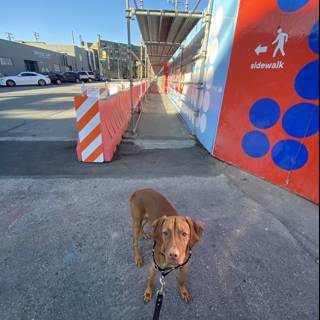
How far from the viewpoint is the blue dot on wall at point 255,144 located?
340 centimetres

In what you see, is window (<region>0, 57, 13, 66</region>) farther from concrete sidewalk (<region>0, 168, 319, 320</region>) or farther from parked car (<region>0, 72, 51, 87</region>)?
concrete sidewalk (<region>0, 168, 319, 320</region>)

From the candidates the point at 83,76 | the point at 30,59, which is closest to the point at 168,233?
the point at 83,76

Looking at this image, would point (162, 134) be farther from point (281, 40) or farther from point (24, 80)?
point (24, 80)

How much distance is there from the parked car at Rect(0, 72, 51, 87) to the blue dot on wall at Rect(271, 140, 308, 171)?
29582 millimetres

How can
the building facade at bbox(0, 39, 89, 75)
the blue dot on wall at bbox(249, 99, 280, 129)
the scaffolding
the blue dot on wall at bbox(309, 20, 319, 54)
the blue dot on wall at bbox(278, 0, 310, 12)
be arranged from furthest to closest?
the building facade at bbox(0, 39, 89, 75) < the scaffolding < the blue dot on wall at bbox(249, 99, 280, 129) < the blue dot on wall at bbox(278, 0, 310, 12) < the blue dot on wall at bbox(309, 20, 319, 54)

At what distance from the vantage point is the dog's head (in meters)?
1.28

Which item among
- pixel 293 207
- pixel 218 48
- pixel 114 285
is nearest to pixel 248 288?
pixel 114 285

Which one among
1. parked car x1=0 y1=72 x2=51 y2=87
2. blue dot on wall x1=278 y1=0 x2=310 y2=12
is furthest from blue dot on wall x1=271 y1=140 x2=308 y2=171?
parked car x1=0 y1=72 x2=51 y2=87

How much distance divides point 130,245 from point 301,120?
9.61 feet

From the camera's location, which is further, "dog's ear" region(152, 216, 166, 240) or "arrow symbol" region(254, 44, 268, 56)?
"arrow symbol" region(254, 44, 268, 56)

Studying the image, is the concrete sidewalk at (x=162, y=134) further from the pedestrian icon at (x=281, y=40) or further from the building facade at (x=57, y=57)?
the building facade at (x=57, y=57)

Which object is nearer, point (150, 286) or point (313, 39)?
point (150, 286)

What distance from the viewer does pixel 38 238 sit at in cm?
221

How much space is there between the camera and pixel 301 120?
9.16ft
